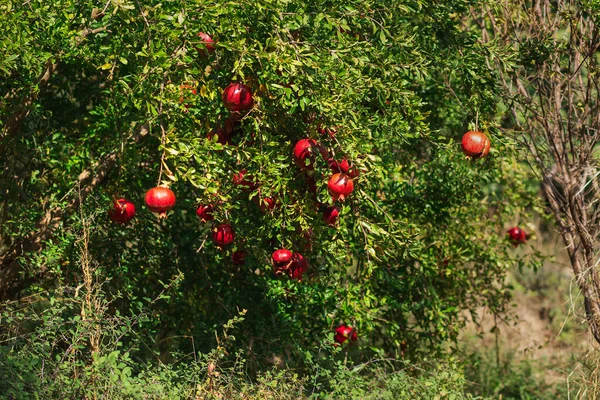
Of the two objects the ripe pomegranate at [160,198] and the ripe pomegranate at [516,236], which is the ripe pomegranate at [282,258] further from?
the ripe pomegranate at [516,236]

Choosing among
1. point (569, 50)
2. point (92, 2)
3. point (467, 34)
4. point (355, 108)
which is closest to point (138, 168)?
point (92, 2)

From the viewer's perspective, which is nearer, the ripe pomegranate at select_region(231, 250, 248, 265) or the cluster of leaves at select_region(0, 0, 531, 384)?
the cluster of leaves at select_region(0, 0, 531, 384)

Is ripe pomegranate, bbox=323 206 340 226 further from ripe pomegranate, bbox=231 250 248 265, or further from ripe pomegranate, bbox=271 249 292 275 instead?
ripe pomegranate, bbox=231 250 248 265

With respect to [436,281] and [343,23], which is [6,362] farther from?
[436,281]

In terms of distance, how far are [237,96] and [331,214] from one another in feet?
2.52

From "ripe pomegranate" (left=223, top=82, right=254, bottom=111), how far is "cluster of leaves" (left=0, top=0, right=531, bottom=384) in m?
0.08

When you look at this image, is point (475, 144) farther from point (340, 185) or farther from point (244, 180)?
point (244, 180)

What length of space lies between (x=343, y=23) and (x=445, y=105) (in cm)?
200

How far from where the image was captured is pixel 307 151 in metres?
3.82

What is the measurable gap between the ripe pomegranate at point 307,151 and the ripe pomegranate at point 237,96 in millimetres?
308

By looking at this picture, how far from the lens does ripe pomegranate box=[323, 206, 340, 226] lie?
4117 mm

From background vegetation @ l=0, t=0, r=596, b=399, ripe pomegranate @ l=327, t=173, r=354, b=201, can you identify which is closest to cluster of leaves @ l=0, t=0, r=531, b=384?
background vegetation @ l=0, t=0, r=596, b=399

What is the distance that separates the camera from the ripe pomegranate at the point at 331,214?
4.12 m

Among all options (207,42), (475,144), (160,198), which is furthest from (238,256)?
(475,144)
